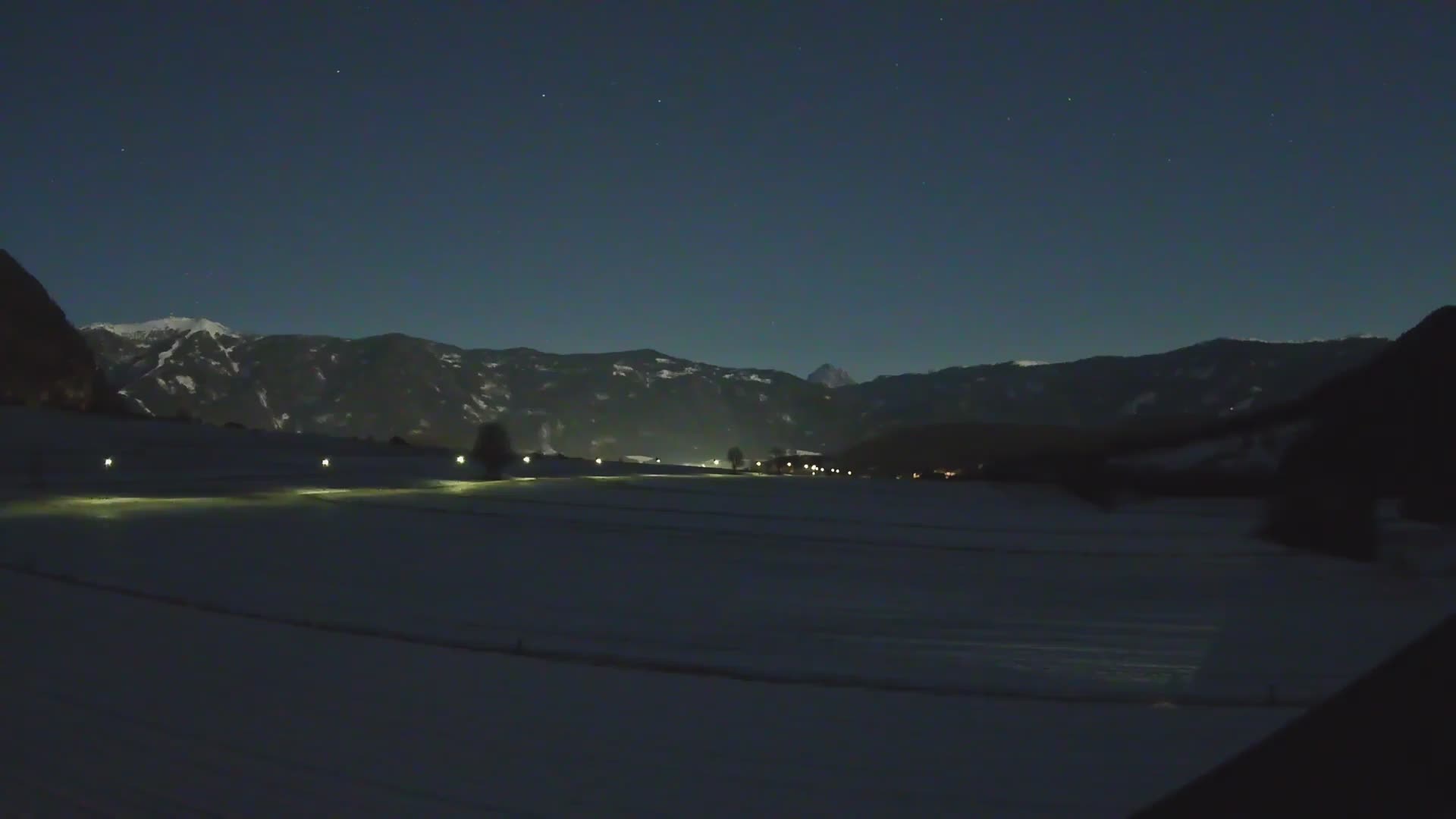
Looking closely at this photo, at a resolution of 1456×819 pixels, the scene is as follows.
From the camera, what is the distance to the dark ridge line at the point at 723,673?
7.82 meters

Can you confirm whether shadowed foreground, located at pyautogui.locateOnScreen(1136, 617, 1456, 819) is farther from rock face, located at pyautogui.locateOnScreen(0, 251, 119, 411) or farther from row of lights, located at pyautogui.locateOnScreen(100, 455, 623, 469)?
rock face, located at pyautogui.locateOnScreen(0, 251, 119, 411)

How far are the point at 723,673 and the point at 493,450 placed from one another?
35033 millimetres

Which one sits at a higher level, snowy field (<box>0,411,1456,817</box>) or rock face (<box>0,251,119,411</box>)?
rock face (<box>0,251,119,411</box>)

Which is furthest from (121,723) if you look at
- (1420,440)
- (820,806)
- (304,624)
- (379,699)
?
(1420,440)

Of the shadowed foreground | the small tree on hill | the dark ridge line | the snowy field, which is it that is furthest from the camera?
the small tree on hill

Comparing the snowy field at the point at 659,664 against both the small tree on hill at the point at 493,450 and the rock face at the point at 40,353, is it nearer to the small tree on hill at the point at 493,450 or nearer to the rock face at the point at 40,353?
the small tree on hill at the point at 493,450

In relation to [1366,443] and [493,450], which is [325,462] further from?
[1366,443]

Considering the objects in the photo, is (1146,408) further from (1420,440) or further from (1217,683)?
(1217,683)

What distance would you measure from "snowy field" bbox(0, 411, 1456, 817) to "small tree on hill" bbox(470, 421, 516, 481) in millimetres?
22516

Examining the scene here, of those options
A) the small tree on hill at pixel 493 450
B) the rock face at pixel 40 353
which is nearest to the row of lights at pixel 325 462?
the small tree on hill at pixel 493 450

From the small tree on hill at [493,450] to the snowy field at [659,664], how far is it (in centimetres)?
2252

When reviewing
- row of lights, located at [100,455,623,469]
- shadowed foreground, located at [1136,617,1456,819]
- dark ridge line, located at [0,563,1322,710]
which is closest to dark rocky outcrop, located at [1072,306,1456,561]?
shadowed foreground, located at [1136,617,1456,819]

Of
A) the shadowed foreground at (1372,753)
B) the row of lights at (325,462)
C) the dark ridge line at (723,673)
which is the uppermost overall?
the row of lights at (325,462)

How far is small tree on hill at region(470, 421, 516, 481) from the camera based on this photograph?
4216cm
